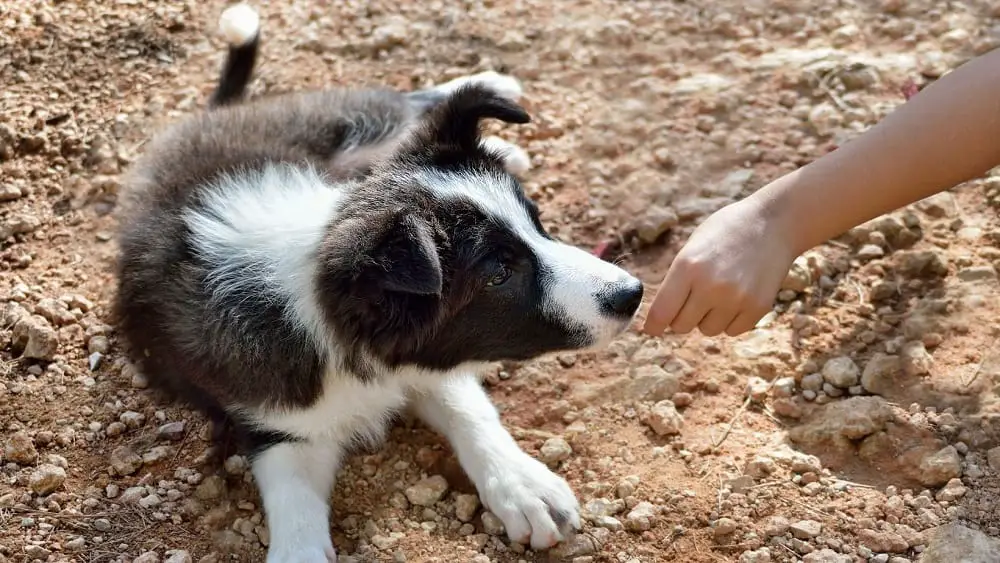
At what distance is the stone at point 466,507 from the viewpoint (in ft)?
9.48

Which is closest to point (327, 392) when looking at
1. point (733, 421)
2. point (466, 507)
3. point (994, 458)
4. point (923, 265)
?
point (466, 507)

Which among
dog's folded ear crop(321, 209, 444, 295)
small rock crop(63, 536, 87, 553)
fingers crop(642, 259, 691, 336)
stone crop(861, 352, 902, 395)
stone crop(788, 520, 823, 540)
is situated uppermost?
dog's folded ear crop(321, 209, 444, 295)

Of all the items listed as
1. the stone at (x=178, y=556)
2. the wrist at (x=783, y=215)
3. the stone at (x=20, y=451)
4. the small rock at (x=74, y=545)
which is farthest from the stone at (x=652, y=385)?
the stone at (x=20, y=451)

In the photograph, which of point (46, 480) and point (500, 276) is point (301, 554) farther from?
point (500, 276)

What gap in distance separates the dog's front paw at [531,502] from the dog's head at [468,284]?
13.6 inches

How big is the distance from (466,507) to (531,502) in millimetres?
237

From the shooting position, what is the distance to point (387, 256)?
235 cm

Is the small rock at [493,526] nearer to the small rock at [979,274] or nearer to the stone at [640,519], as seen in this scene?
the stone at [640,519]

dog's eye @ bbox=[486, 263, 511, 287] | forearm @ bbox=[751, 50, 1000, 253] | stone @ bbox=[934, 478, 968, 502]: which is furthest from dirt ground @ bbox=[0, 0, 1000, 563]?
dog's eye @ bbox=[486, 263, 511, 287]

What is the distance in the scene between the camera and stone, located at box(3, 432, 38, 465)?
117 inches

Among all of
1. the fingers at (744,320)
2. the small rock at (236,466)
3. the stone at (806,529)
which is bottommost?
the small rock at (236,466)

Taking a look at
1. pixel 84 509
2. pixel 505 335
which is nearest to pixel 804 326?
pixel 505 335

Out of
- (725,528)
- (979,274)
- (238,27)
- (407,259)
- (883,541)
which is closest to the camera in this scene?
(407,259)

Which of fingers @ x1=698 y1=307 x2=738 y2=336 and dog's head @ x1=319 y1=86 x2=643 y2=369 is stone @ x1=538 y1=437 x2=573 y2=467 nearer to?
dog's head @ x1=319 y1=86 x2=643 y2=369
